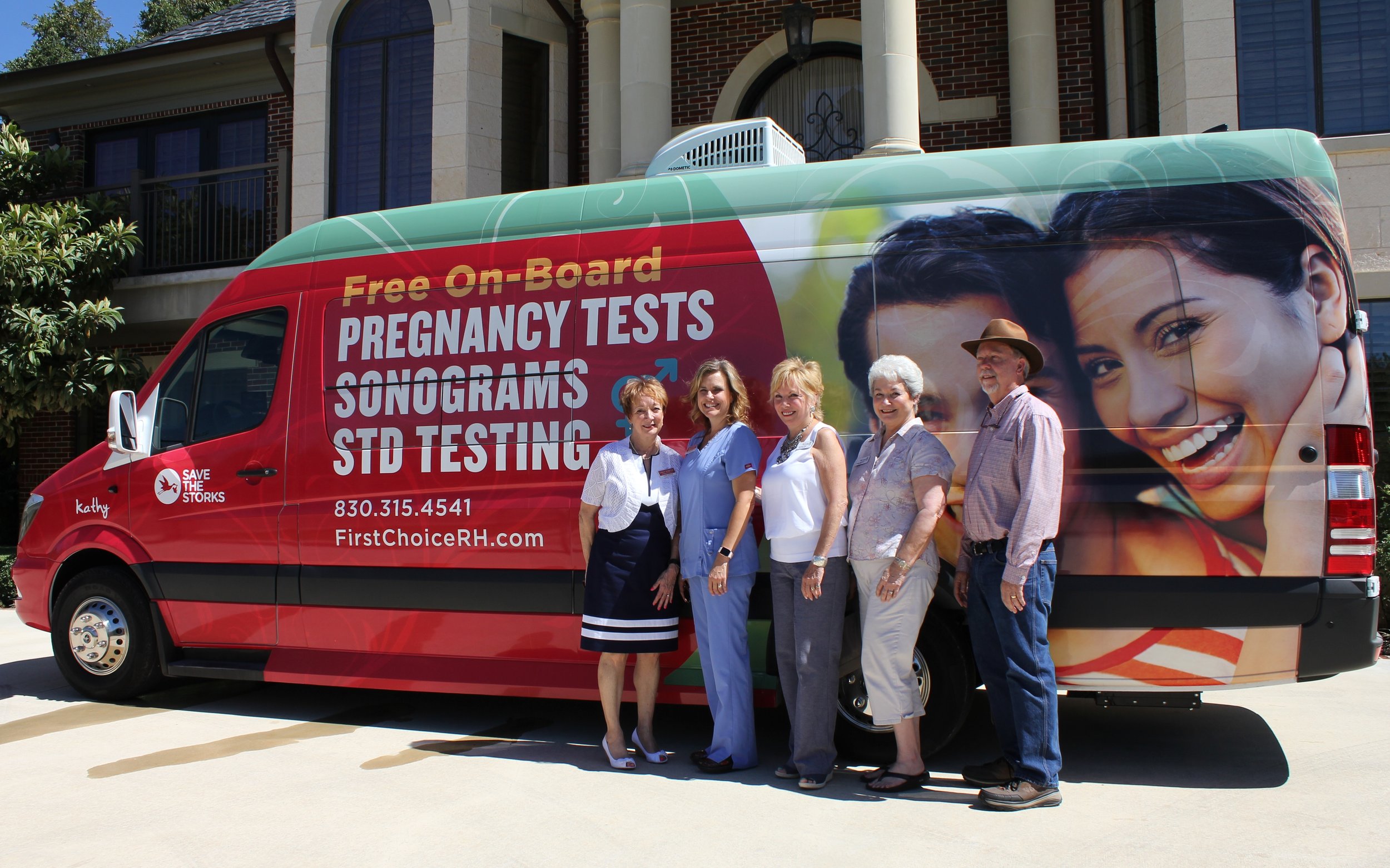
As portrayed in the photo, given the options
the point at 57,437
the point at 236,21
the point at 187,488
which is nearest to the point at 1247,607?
the point at 187,488

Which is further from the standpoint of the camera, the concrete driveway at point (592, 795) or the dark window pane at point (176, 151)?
the dark window pane at point (176, 151)

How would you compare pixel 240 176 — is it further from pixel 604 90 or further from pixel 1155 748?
pixel 1155 748

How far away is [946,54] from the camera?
35.9 ft

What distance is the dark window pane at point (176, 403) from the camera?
5.85 metres

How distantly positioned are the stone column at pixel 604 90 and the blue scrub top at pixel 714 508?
7439 millimetres

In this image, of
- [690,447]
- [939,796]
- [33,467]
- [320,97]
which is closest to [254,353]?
[690,447]

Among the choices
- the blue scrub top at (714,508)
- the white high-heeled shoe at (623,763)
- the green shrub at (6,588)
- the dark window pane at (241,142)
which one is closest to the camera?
the blue scrub top at (714,508)

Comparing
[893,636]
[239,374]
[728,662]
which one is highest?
[239,374]

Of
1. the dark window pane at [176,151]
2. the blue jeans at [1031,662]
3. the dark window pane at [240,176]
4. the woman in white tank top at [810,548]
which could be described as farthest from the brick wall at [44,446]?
the blue jeans at [1031,662]

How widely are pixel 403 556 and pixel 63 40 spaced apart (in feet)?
121

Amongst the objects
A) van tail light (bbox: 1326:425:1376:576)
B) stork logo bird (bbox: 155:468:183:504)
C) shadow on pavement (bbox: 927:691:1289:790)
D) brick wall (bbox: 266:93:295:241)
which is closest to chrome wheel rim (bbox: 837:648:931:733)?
shadow on pavement (bbox: 927:691:1289:790)

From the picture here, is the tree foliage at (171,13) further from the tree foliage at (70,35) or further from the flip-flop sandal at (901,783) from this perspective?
the flip-flop sandal at (901,783)

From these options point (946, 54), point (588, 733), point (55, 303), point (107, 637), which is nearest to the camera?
point (588, 733)

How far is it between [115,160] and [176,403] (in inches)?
441
